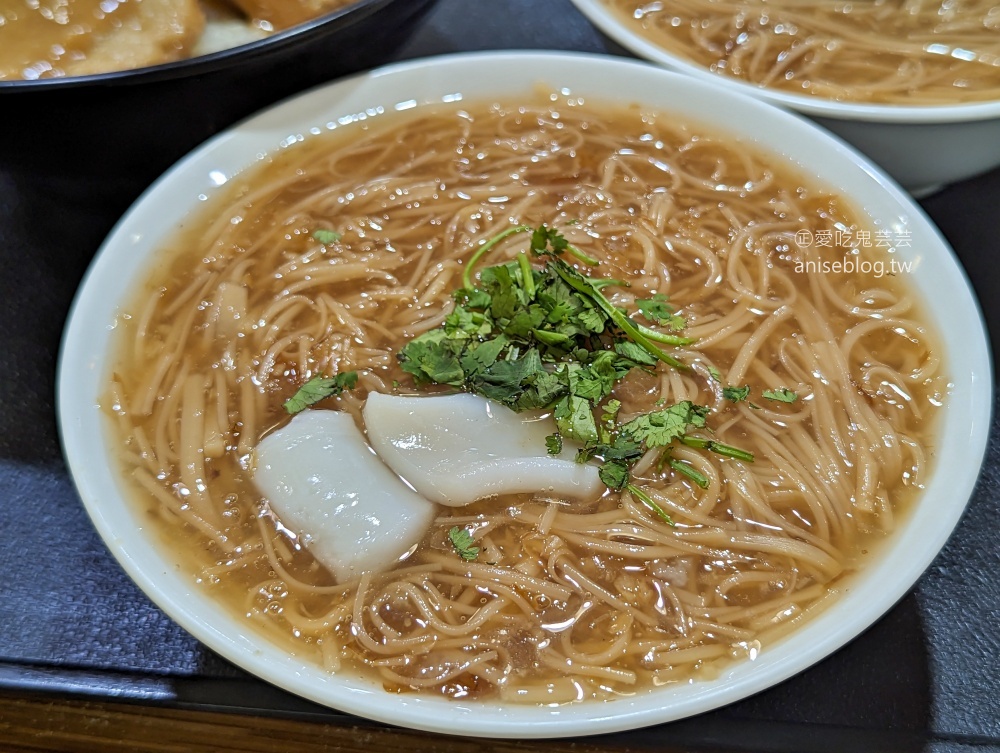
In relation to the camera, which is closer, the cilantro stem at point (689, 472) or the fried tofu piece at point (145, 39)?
the cilantro stem at point (689, 472)

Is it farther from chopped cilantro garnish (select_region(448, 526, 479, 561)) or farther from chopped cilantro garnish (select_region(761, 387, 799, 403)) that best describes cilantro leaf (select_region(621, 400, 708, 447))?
chopped cilantro garnish (select_region(448, 526, 479, 561))

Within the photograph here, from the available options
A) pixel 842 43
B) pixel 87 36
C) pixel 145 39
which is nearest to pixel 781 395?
pixel 842 43

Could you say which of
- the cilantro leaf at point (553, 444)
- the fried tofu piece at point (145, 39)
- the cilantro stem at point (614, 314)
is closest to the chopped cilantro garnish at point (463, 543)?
the cilantro leaf at point (553, 444)

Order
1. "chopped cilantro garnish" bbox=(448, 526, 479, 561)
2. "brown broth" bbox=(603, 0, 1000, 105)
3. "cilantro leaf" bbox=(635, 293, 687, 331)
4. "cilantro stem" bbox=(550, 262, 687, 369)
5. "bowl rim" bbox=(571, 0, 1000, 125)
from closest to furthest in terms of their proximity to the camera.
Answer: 1. "chopped cilantro garnish" bbox=(448, 526, 479, 561)
2. "cilantro stem" bbox=(550, 262, 687, 369)
3. "cilantro leaf" bbox=(635, 293, 687, 331)
4. "bowl rim" bbox=(571, 0, 1000, 125)
5. "brown broth" bbox=(603, 0, 1000, 105)

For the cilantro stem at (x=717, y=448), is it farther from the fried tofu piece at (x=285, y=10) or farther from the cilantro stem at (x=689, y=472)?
the fried tofu piece at (x=285, y=10)

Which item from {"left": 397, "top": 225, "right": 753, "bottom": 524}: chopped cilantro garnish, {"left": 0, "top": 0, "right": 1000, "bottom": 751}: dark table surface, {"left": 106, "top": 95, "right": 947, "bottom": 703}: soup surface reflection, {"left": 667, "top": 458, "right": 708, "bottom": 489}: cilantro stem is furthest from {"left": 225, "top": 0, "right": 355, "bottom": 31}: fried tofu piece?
{"left": 667, "top": 458, "right": 708, "bottom": 489}: cilantro stem
